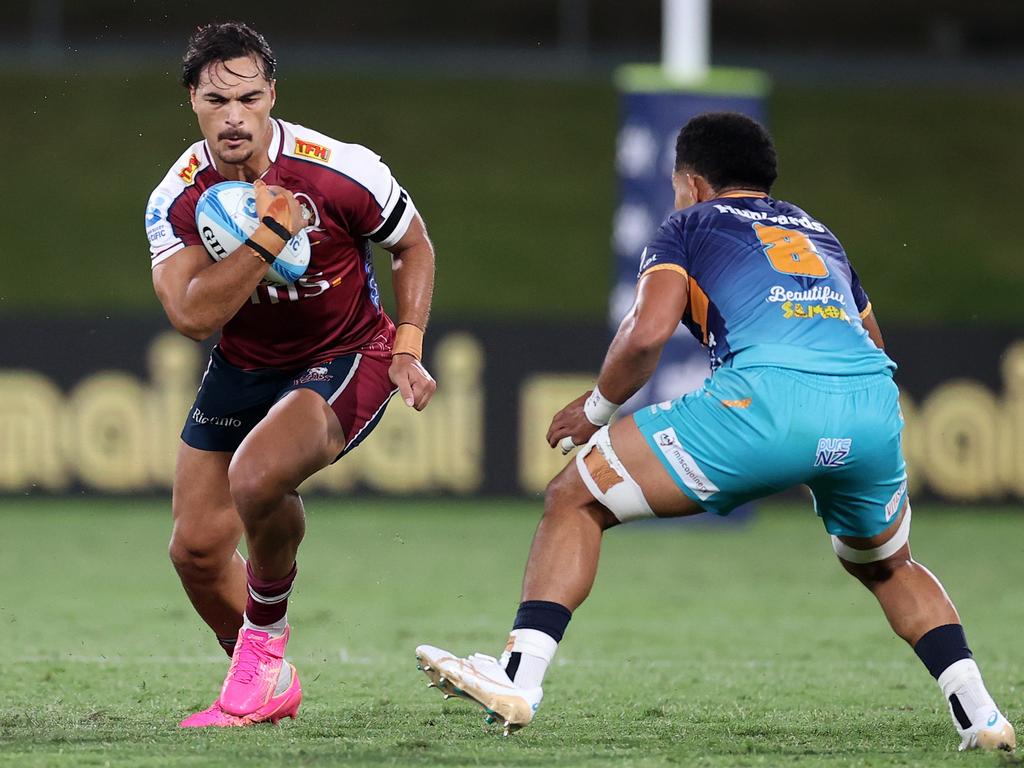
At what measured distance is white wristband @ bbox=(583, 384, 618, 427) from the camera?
15.8 ft

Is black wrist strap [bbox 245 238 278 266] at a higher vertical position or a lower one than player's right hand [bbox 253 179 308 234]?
lower

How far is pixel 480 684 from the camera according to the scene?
4449 millimetres

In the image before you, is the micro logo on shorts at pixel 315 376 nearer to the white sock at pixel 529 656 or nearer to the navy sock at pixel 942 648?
the white sock at pixel 529 656

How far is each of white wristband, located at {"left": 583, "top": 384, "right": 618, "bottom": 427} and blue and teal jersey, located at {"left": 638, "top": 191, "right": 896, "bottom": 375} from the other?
360mm

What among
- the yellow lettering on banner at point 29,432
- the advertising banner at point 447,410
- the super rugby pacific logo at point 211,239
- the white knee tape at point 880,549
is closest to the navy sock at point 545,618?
the white knee tape at point 880,549

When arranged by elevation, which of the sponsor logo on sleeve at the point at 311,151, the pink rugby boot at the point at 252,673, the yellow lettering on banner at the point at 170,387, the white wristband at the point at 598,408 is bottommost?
the yellow lettering on banner at the point at 170,387

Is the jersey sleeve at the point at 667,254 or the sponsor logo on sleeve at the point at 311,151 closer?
the jersey sleeve at the point at 667,254

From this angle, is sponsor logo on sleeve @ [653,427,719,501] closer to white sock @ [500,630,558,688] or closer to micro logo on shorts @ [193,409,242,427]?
white sock @ [500,630,558,688]

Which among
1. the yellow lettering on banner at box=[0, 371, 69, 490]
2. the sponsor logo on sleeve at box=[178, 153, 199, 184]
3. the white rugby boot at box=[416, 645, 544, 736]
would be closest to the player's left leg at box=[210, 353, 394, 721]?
the sponsor logo on sleeve at box=[178, 153, 199, 184]

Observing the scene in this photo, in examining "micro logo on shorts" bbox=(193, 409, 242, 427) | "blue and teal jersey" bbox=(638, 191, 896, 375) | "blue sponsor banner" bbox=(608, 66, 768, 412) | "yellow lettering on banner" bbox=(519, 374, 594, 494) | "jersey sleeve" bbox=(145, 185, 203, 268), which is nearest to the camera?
"blue and teal jersey" bbox=(638, 191, 896, 375)

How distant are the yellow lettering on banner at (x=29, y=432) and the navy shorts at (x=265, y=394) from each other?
28.4 feet

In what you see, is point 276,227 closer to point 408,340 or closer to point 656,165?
point 408,340

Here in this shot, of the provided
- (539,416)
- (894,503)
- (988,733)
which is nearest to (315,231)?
(894,503)

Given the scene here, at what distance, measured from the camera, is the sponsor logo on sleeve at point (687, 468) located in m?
4.64
